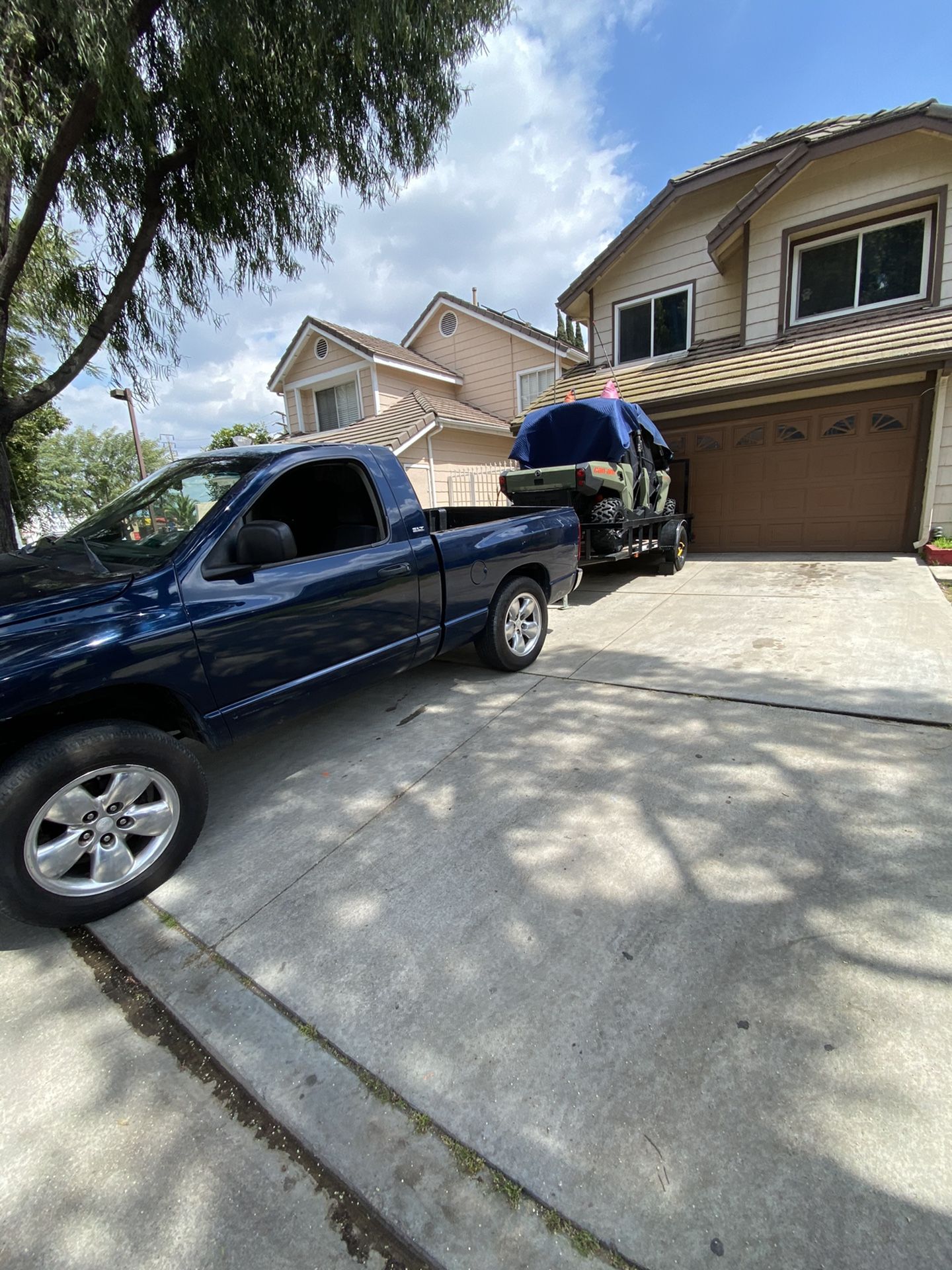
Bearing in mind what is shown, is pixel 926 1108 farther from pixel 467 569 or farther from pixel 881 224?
Answer: pixel 881 224

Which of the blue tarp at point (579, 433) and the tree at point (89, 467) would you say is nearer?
the blue tarp at point (579, 433)

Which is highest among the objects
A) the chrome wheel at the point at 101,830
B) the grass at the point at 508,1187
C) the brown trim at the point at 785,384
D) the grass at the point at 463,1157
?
the brown trim at the point at 785,384

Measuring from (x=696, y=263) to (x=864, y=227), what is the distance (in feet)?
8.36

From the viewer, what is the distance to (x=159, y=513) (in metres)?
3.23

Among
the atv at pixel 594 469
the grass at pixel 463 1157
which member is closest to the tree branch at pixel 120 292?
the atv at pixel 594 469

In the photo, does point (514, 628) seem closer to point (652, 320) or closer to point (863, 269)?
point (863, 269)

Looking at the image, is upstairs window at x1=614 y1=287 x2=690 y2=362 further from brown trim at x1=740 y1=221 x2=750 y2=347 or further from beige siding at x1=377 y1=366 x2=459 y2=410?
beige siding at x1=377 y1=366 x2=459 y2=410

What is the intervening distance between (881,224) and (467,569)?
30.9 feet

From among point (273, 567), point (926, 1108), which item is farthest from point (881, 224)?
point (926, 1108)

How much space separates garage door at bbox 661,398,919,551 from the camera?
28.6 ft

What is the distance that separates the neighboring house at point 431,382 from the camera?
14.0m

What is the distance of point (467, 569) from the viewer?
13.4 feet

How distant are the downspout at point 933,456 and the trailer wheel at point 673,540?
3.45 metres

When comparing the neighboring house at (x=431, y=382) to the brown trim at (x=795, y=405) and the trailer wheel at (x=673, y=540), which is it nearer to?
the brown trim at (x=795, y=405)
